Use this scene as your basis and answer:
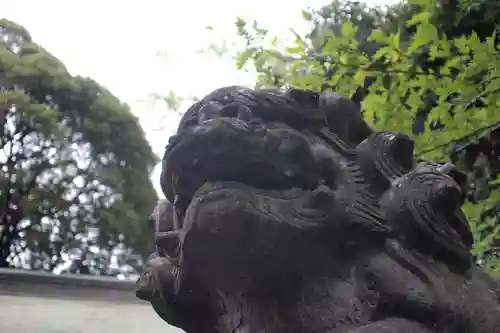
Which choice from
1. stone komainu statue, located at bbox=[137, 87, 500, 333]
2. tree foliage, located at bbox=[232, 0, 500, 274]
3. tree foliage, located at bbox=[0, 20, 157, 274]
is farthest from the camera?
tree foliage, located at bbox=[0, 20, 157, 274]

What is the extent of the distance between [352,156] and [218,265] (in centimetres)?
24

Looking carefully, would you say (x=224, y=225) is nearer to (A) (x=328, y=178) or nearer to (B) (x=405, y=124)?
(A) (x=328, y=178)

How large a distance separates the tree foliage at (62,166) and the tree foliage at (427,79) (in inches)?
214

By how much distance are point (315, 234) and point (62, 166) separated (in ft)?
25.9

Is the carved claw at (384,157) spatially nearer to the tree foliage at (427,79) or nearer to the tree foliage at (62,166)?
the tree foliage at (427,79)

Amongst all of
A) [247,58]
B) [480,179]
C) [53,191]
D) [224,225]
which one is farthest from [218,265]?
[53,191]

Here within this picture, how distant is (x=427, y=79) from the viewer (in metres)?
2.08

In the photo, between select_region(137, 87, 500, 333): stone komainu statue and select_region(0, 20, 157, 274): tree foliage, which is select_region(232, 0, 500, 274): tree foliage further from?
select_region(0, 20, 157, 274): tree foliage

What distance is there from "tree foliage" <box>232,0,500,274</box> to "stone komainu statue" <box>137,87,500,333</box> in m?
1.00

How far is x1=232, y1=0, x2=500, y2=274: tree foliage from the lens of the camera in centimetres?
193

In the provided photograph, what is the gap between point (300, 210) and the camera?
809 mm

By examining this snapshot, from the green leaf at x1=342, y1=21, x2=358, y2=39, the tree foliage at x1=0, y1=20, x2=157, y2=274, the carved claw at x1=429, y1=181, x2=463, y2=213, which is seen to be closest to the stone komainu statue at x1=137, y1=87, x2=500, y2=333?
the carved claw at x1=429, y1=181, x2=463, y2=213

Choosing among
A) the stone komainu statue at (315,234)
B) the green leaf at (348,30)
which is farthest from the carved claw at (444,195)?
the green leaf at (348,30)

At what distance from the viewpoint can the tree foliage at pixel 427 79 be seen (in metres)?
1.93
